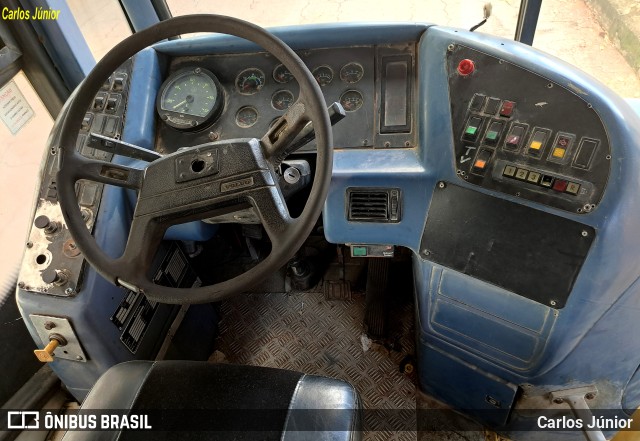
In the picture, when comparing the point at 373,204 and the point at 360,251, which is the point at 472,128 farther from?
the point at 360,251

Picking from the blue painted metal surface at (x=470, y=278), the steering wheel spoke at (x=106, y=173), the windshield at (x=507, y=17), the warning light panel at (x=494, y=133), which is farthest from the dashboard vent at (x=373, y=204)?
the windshield at (x=507, y=17)

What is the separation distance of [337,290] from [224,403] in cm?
125

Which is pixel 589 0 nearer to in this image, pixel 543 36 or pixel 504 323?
pixel 543 36

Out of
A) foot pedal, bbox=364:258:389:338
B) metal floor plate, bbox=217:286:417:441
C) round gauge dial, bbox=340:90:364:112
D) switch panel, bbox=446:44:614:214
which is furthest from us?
foot pedal, bbox=364:258:389:338

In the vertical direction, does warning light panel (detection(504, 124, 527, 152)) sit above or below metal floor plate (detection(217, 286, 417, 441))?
above

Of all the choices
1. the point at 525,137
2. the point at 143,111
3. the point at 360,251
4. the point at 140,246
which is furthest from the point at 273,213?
the point at 143,111

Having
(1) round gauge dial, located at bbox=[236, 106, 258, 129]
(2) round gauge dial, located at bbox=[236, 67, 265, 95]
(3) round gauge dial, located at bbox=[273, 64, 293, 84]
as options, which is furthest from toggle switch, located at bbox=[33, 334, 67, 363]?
(3) round gauge dial, located at bbox=[273, 64, 293, 84]

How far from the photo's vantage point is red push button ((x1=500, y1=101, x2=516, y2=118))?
4.21 feet

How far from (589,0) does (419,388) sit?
1.77m

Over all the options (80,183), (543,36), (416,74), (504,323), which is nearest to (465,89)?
(416,74)

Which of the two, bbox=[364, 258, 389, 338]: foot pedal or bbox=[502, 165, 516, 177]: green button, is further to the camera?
bbox=[364, 258, 389, 338]: foot pedal

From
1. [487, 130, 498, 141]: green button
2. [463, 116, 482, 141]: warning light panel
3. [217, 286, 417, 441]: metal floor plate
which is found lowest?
[217, 286, 417, 441]: metal floor plate

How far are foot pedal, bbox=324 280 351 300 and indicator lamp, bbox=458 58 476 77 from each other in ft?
4.36

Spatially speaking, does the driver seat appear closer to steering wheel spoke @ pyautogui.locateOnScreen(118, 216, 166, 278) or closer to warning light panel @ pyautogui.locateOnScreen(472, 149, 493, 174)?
steering wheel spoke @ pyautogui.locateOnScreen(118, 216, 166, 278)
